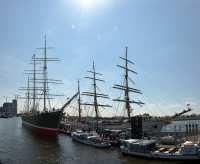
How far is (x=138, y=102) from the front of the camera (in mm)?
58781

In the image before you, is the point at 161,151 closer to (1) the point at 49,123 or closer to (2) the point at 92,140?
(2) the point at 92,140

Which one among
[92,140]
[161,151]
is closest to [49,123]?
[92,140]

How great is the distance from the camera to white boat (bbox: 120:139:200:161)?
2676 cm

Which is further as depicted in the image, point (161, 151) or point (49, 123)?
point (49, 123)

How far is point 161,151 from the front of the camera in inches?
1164

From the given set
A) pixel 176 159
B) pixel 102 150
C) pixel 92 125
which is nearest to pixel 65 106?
pixel 92 125

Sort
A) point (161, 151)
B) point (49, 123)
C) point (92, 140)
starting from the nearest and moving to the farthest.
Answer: point (161, 151) → point (92, 140) → point (49, 123)

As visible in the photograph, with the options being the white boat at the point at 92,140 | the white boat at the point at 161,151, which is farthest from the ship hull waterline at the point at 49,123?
the white boat at the point at 161,151

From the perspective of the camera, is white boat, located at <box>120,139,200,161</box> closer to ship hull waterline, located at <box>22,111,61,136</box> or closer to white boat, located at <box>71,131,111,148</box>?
white boat, located at <box>71,131,111,148</box>

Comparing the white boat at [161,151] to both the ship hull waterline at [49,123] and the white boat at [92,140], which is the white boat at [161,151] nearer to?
the white boat at [92,140]

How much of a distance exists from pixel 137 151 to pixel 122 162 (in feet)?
11.8

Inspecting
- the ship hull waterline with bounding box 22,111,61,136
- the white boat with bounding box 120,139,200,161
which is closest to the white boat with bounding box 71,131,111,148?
the white boat with bounding box 120,139,200,161

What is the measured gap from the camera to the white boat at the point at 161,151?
26759mm

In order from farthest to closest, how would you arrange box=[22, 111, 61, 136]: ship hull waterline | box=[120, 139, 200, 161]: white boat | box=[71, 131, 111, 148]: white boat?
1. box=[22, 111, 61, 136]: ship hull waterline
2. box=[71, 131, 111, 148]: white boat
3. box=[120, 139, 200, 161]: white boat
